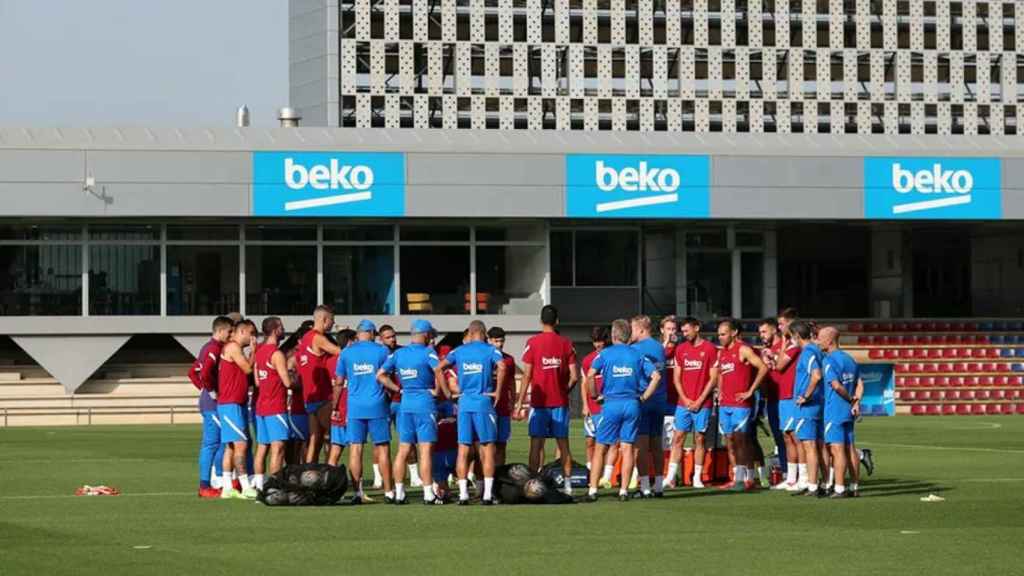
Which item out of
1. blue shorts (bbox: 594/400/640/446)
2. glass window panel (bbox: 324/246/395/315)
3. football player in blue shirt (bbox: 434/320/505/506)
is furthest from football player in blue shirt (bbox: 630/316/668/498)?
glass window panel (bbox: 324/246/395/315)

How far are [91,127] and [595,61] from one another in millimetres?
66851

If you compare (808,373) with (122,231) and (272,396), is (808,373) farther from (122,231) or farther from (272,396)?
(122,231)

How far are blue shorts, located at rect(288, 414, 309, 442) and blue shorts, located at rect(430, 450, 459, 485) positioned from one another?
1.37 m

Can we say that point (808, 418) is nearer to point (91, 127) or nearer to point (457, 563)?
point (457, 563)

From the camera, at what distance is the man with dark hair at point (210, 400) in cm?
1927

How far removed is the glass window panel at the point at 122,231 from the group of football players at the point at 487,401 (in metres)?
26.2

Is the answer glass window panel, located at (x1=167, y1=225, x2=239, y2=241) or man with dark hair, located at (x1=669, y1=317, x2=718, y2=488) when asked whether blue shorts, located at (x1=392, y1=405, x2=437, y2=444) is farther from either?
glass window panel, located at (x1=167, y1=225, x2=239, y2=241)

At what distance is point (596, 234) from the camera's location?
161ft

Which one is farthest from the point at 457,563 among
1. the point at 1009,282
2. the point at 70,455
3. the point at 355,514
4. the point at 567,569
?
the point at 1009,282

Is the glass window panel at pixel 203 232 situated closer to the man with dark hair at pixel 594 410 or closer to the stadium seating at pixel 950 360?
the stadium seating at pixel 950 360

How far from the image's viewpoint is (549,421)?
62.5 feet

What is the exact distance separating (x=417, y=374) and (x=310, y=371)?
1.67 metres

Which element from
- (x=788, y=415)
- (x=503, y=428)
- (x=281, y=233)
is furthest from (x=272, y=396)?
(x=281, y=233)

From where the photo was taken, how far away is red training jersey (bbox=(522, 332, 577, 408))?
19.0 m
